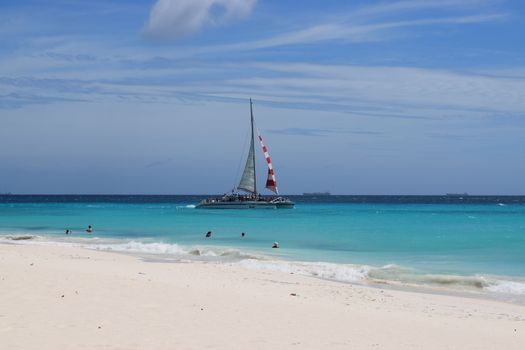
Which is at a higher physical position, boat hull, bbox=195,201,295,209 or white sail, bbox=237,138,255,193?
white sail, bbox=237,138,255,193

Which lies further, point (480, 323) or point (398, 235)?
point (398, 235)

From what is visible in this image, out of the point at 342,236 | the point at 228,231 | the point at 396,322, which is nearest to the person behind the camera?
the point at 396,322

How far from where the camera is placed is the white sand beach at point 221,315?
8414 millimetres

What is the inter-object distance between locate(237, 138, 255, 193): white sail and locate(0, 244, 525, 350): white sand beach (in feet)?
200

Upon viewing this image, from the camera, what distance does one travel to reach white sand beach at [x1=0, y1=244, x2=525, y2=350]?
8.41 metres

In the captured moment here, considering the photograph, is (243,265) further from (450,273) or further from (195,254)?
(450,273)

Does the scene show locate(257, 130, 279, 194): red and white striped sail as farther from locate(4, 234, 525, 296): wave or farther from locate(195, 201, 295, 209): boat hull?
locate(4, 234, 525, 296): wave

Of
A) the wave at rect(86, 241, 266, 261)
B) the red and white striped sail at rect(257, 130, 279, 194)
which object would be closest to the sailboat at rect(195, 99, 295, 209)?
the red and white striped sail at rect(257, 130, 279, 194)

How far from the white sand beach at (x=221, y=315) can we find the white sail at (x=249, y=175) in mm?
61036

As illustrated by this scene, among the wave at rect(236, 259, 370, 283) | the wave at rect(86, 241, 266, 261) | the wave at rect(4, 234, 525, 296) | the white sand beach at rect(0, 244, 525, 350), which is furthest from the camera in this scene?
the wave at rect(86, 241, 266, 261)

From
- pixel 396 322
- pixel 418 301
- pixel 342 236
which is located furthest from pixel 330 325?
pixel 342 236

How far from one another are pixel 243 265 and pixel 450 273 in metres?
6.99

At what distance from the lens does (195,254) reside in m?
26.2

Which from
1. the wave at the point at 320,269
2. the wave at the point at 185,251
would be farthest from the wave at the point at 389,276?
the wave at the point at 185,251
